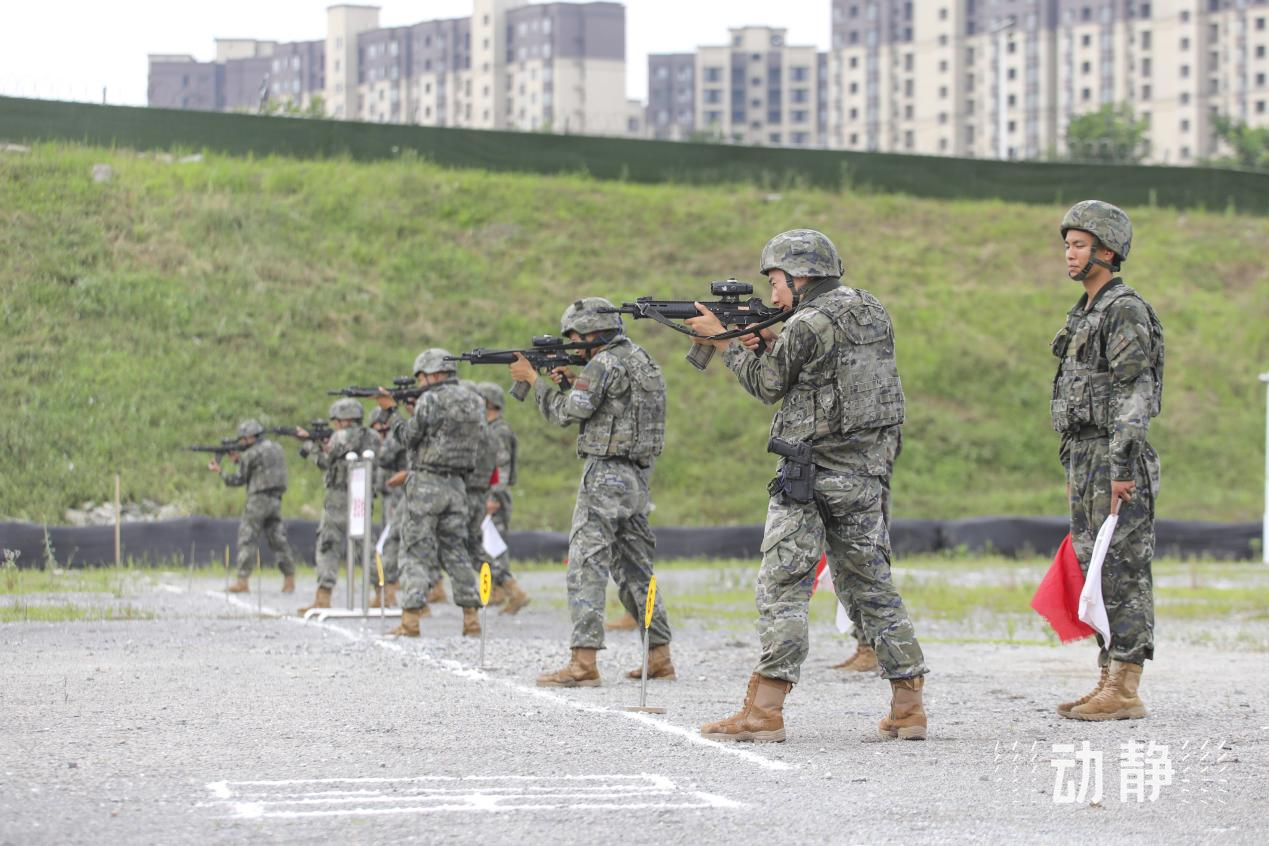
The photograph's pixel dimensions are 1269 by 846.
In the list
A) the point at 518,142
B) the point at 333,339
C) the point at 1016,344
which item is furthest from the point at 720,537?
the point at 518,142

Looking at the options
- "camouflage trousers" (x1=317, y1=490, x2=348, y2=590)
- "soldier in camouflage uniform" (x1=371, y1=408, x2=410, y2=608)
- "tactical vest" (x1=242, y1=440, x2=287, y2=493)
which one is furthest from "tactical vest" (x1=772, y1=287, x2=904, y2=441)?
"tactical vest" (x1=242, y1=440, x2=287, y2=493)

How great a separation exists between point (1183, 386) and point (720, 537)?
14.0 meters

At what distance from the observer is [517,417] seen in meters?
29.7

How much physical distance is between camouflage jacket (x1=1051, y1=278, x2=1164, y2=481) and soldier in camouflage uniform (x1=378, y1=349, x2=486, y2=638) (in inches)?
216

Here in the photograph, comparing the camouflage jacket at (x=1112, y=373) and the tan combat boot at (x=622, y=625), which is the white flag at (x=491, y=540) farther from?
the camouflage jacket at (x=1112, y=373)

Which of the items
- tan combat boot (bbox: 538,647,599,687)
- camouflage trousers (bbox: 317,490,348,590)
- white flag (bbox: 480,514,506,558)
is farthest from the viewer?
camouflage trousers (bbox: 317,490,348,590)

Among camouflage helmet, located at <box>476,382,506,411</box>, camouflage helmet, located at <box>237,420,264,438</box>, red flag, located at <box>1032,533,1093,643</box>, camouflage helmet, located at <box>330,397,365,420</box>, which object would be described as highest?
camouflage helmet, located at <box>476,382,506,411</box>

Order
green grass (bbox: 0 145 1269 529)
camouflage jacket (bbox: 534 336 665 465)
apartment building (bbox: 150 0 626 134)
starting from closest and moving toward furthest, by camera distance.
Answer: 1. camouflage jacket (bbox: 534 336 665 465)
2. green grass (bbox: 0 145 1269 529)
3. apartment building (bbox: 150 0 626 134)

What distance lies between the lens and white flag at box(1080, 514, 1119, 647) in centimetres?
862

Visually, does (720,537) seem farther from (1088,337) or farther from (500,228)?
(1088,337)

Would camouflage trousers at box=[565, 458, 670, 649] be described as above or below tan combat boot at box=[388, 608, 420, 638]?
above

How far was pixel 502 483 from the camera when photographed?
1764cm

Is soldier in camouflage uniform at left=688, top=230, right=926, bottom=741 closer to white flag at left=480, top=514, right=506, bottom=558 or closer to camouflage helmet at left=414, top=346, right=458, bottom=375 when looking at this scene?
camouflage helmet at left=414, top=346, right=458, bottom=375

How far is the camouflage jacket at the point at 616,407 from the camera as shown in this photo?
1031 centimetres
